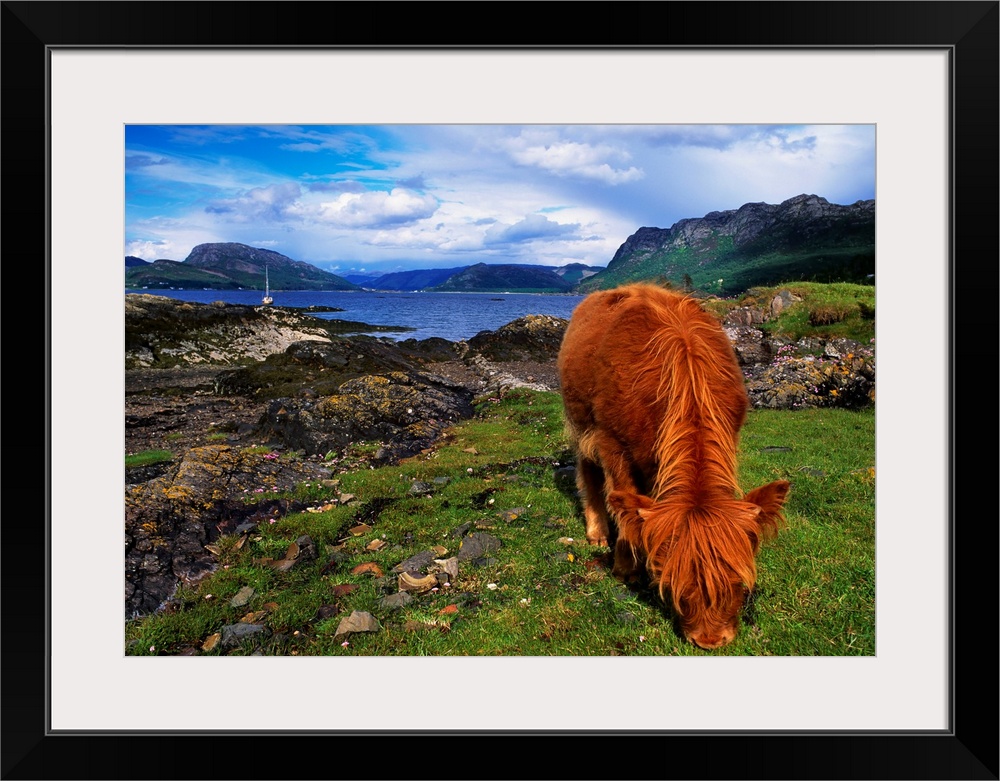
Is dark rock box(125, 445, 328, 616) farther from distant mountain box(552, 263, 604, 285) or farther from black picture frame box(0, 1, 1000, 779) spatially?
distant mountain box(552, 263, 604, 285)

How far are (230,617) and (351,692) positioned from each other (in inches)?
80.9

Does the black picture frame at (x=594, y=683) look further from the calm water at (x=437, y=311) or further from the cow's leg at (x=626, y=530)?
the calm water at (x=437, y=311)

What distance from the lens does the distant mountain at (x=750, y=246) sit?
19.6 ft

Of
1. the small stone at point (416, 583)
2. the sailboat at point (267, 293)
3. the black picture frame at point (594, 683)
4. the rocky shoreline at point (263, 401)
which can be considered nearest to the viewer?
the black picture frame at point (594, 683)

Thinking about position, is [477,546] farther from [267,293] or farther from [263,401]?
[267,293]

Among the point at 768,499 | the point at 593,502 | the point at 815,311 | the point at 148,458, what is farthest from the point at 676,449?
the point at 815,311

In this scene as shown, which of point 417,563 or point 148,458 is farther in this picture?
point 148,458

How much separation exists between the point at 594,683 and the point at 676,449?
1.83 meters

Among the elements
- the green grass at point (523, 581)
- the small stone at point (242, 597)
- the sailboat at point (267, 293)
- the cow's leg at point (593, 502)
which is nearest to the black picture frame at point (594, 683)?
the green grass at point (523, 581)

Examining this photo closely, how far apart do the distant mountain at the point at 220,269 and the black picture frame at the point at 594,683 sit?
64.5 inches

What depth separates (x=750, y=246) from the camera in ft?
47.9

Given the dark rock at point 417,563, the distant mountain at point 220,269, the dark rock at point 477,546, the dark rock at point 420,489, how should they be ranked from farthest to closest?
1. the dark rock at point 420,489
2. the distant mountain at point 220,269
3. the dark rock at point 477,546
4. the dark rock at point 417,563
